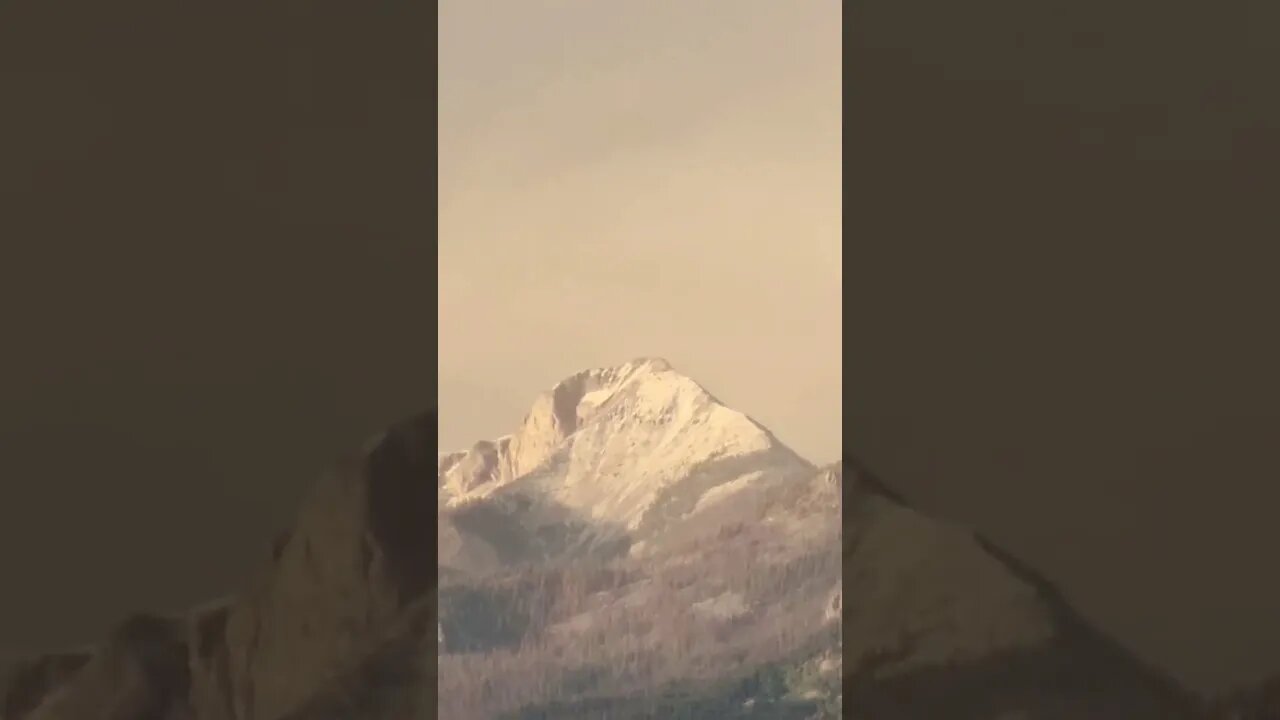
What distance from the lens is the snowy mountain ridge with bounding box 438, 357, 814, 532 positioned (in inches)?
130

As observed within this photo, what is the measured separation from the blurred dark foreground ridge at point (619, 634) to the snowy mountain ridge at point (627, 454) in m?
0.07

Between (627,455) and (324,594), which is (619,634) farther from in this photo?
(324,594)

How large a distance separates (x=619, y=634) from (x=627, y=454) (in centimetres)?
46

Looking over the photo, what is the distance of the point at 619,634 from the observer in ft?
10.7

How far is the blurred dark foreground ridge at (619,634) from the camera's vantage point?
279 cm

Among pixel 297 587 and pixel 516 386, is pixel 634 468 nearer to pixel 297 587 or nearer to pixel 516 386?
pixel 516 386

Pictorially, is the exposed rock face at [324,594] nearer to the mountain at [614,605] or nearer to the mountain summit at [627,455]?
the mountain at [614,605]

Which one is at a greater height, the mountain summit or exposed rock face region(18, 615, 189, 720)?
the mountain summit

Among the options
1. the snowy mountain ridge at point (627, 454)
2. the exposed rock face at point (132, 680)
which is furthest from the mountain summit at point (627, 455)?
the exposed rock face at point (132, 680)
